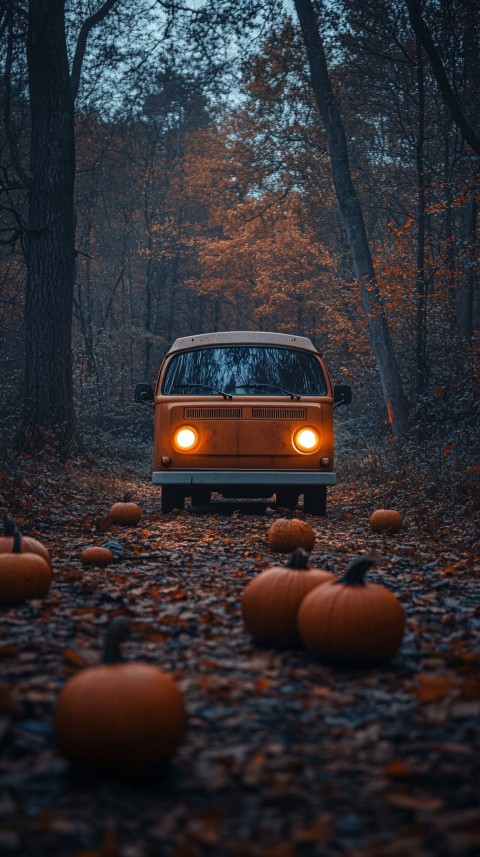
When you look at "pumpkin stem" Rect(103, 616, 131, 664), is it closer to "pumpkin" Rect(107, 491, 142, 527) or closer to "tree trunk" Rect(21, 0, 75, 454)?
"pumpkin" Rect(107, 491, 142, 527)

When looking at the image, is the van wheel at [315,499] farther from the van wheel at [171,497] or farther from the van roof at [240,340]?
the van roof at [240,340]

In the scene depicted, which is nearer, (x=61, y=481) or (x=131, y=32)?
(x=61, y=481)

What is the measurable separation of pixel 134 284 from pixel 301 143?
15931 mm

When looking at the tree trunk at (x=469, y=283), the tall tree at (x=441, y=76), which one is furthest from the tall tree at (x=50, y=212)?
the tree trunk at (x=469, y=283)

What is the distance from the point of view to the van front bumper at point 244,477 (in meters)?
8.73

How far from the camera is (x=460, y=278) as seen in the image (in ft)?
48.3

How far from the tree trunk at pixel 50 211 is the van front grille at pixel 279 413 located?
5.18 meters

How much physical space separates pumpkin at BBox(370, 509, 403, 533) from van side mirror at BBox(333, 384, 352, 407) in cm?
176

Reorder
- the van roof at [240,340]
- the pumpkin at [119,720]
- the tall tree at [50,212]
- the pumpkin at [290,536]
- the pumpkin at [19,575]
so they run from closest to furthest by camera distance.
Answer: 1. the pumpkin at [119,720]
2. the pumpkin at [19,575]
3. the pumpkin at [290,536]
4. the van roof at [240,340]
5. the tall tree at [50,212]

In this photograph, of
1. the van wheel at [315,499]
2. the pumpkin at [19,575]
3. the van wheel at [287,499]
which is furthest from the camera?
the van wheel at [287,499]

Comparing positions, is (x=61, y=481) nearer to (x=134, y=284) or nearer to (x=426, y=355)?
(x=426, y=355)

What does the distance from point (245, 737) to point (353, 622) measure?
2.97ft

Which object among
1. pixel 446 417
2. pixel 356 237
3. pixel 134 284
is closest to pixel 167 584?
pixel 446 417

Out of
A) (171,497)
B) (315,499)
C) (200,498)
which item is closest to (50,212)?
(200,498)
